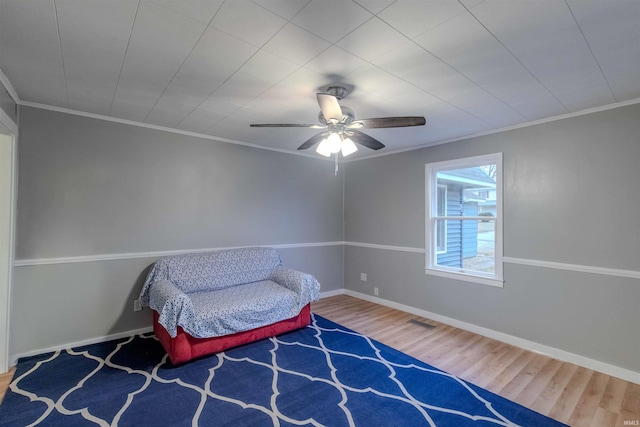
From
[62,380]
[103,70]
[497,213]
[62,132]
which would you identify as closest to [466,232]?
[497,213]

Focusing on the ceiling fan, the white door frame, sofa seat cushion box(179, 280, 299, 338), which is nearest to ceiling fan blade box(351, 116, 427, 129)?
the ceiling fan

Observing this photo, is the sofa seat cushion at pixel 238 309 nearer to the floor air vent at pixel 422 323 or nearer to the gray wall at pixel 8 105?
the floor air vent at pixel 422 323

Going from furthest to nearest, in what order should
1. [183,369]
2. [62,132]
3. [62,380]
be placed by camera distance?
[62,132]
[183,369]
[62,380]

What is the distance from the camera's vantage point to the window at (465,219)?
3.47 meters

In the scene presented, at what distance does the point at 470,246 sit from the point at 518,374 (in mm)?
1557

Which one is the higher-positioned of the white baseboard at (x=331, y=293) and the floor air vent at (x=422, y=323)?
the white baseboard at (x=331, y=293)

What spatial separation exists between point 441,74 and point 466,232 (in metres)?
2.40

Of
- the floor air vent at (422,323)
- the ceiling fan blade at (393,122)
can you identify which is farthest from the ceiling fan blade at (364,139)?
the floor air vent at (422,323)

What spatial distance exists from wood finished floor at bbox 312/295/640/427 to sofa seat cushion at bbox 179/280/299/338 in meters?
0.99

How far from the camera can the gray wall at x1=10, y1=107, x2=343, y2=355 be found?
2.85 m

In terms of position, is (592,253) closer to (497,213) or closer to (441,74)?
(497,213)

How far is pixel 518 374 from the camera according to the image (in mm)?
2631

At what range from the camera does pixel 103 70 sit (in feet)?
7.07

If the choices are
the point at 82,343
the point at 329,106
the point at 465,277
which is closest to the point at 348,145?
the point at 329,106
